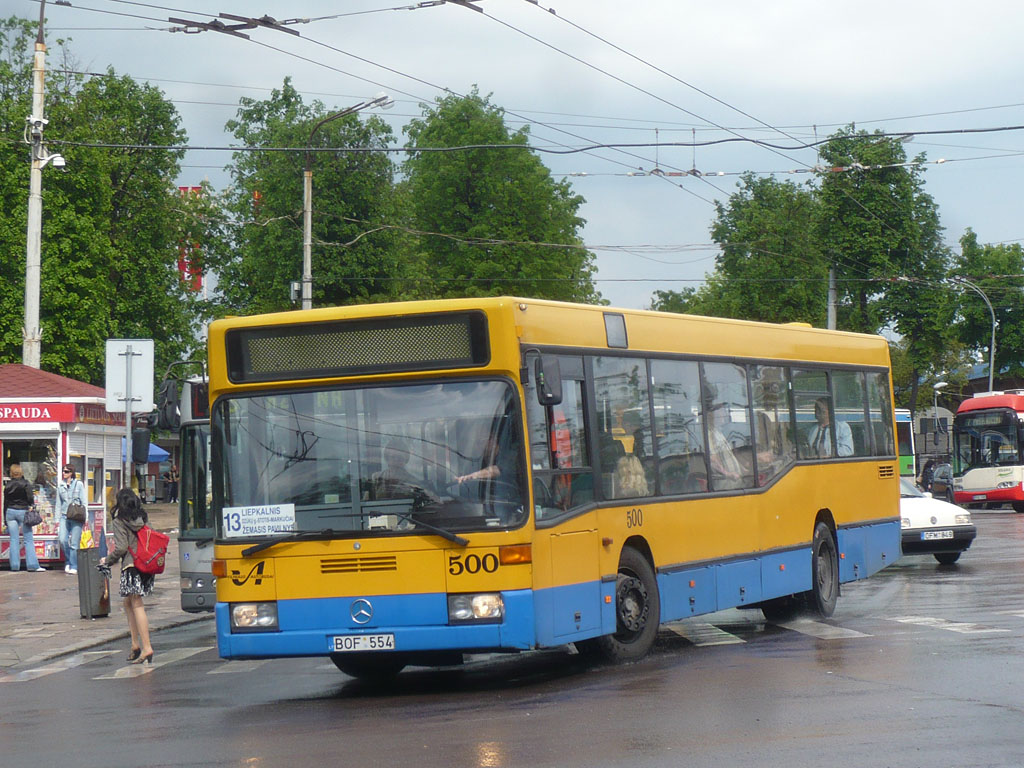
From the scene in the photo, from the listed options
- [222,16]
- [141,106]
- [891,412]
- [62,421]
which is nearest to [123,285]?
[141,106]

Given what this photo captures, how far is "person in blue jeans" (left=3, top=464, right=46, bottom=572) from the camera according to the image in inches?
1051

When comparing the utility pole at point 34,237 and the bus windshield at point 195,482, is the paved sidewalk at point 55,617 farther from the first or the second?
the utility pole at point 34,237

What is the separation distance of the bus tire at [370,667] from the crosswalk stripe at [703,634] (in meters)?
3.05

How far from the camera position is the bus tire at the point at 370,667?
12.6 meters

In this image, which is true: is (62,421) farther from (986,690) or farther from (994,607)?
(986,690)

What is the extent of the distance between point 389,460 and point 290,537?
88 cm

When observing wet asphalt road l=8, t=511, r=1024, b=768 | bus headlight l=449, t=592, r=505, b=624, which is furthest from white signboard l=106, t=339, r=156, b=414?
bus headlight l=449, t=592, r=505, b=624

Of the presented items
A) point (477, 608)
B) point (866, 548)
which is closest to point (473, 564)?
point (477, 608)

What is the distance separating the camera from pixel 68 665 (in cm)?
1542

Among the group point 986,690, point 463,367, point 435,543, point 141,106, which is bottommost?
point 986,690

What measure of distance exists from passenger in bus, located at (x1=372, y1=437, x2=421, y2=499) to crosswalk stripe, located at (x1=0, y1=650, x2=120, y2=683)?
4.96 m

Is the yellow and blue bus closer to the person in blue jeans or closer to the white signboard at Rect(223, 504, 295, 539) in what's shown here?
the white signboard at Rect(223, 504, 295, 539)

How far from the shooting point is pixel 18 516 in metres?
27.2

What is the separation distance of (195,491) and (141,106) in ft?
135
